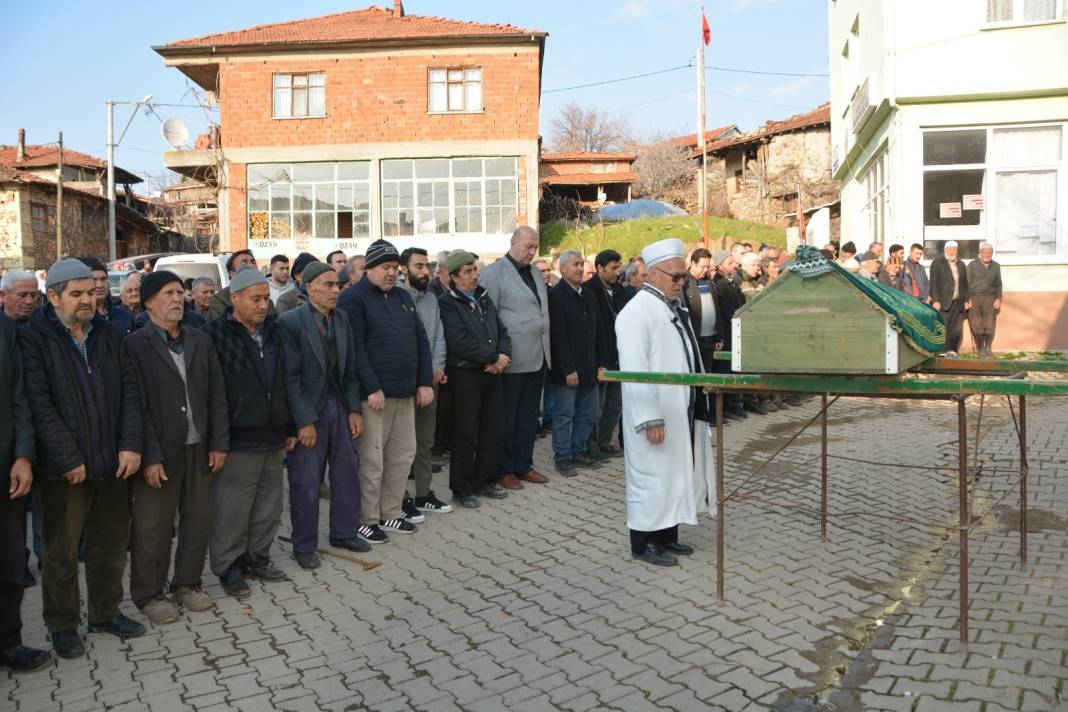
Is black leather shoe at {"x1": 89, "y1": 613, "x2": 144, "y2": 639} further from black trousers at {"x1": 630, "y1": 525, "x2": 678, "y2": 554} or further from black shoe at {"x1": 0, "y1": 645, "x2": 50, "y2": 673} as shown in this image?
black trousers at {"x1": 630, "y1": 525, "x2": 678, "y2": 554}

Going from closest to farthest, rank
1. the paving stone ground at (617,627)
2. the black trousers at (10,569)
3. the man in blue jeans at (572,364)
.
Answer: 1. the paving stone ground at (617,627)
2. the black trousers at (10,569)
3. the man in blue jeans at (572,364)

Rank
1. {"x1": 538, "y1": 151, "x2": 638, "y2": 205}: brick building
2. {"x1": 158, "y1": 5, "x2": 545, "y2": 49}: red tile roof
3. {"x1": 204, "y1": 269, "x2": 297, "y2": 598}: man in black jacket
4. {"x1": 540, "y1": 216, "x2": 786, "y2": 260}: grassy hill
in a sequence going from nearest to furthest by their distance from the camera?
{"x1": 204, "y1": 269, "x2": 297, "y2": 598}: man in black jacket < {"x1": 158, "y1": 5, "x2": 545, "y2": 49}: red tile roof < {"x1": 540, "y1": 216, "x2": 786, "y2": 260}: grassy hill < {"x1": 538, "y1": 151, "x2": 638, "y2": 205}: brick building

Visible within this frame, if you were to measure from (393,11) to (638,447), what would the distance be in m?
31.8

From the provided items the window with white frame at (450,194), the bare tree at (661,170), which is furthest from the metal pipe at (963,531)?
the bare tree at (661,170)

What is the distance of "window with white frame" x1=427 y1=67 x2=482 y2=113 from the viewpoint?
30.5 m

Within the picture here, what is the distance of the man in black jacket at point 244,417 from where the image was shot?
538 centimetres

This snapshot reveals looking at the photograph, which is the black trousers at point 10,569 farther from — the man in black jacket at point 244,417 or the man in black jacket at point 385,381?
the man in black jacket at point 385,381

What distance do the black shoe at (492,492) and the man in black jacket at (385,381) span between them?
1.09 m

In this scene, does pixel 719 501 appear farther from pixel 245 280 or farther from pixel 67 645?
pixel 67 645

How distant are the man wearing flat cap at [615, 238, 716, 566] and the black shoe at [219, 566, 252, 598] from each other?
2.45m

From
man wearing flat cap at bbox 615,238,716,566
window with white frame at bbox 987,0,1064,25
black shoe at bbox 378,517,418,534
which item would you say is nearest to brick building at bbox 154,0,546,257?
window with white frame at bbox 987,0,1064,25

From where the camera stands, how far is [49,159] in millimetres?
47906

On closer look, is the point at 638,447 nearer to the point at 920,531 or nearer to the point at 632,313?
the point at 632,313

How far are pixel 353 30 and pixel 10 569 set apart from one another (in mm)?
29930
